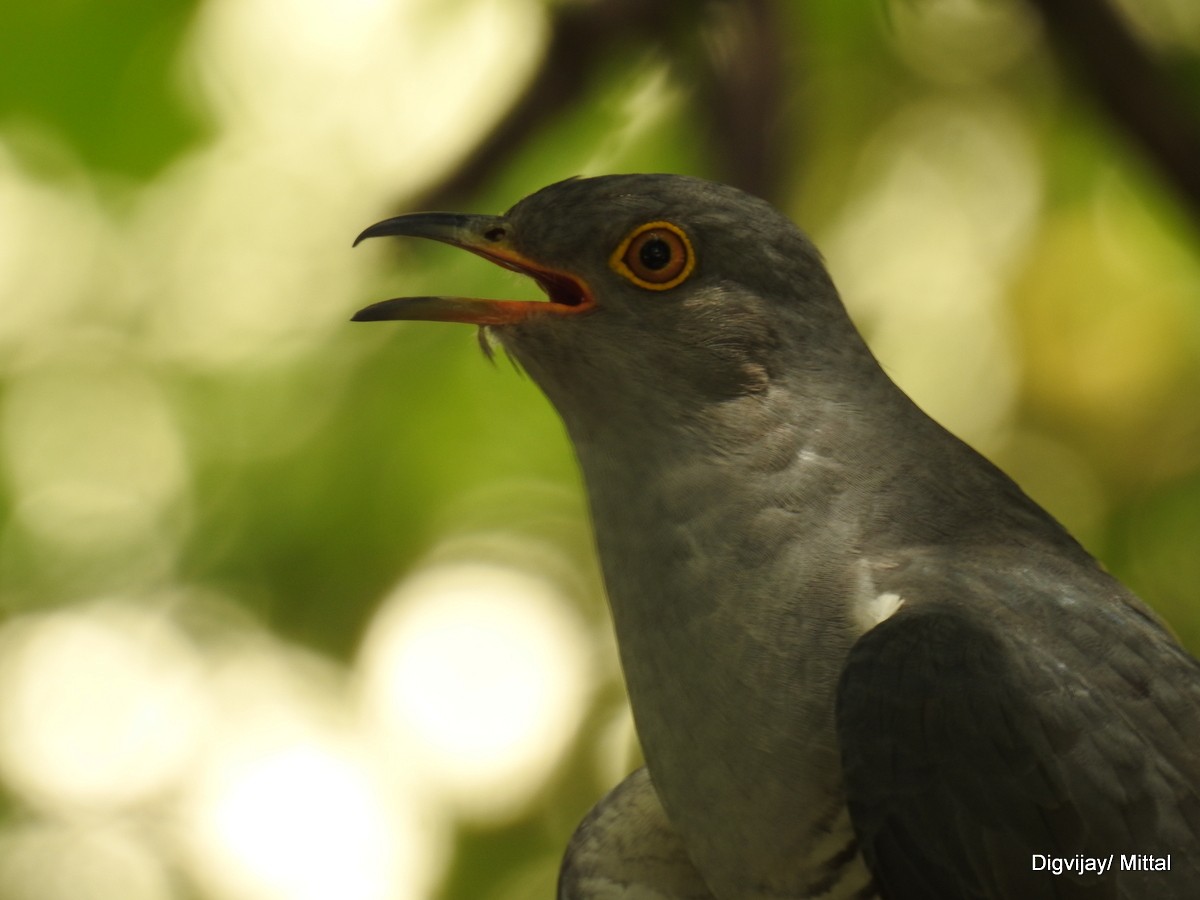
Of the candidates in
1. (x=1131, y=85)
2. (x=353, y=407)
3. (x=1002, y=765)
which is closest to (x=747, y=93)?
(x=1131, y=85)

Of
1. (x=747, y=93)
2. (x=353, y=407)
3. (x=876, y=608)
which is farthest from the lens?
(x=353, y=407)

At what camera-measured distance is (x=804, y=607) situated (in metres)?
3.48

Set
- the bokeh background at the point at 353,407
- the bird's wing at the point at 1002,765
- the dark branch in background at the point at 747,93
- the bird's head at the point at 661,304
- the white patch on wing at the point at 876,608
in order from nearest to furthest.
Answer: the bird's wing at the point at 1002,765 < the white patch on wing at the point at 876,608 < the bird's head at the point at 661,304 < the dark branch in background at the point at 747,93 < the bokeh background at the point at 353,407

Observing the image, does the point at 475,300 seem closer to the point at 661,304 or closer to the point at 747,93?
the point at 661,304

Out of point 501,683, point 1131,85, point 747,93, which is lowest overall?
point 501,683

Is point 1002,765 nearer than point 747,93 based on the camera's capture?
Yes

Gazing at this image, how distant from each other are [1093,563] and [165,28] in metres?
6.40

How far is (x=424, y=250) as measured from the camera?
19.8 ft

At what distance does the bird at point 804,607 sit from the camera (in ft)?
10.6

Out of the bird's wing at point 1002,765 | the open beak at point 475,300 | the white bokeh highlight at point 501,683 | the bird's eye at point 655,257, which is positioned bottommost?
the white bokeh highlight at point 501,683

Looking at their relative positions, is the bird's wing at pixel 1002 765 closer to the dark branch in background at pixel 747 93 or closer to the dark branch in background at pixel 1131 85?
the dark branch in background at pixel 747 93

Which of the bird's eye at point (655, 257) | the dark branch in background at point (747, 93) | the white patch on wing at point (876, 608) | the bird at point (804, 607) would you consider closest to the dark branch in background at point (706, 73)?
the dark branch in background at point (747, 93)

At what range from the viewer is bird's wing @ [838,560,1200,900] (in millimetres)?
3188

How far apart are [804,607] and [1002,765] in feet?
1.92
